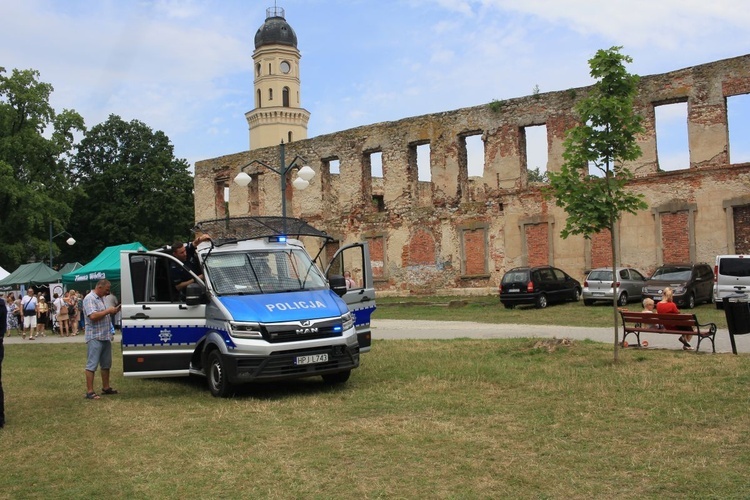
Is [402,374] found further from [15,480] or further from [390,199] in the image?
[390,199]

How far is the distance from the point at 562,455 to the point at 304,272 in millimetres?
5973

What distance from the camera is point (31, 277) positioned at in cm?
3372

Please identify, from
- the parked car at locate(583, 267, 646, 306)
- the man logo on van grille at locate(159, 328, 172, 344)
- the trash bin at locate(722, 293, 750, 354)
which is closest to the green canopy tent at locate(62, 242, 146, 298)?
the man logo on van grille at locate(159, 328, 172, 344)

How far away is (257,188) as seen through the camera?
147 ft

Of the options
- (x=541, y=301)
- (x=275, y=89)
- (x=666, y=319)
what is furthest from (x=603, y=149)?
(x=275, y=89)

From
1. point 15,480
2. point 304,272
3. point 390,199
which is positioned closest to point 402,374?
point 304,272

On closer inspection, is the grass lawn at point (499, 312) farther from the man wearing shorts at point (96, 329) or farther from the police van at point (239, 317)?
the man wearing shorts at point (96, 329)

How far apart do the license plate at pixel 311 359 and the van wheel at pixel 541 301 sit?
18813 millimetres

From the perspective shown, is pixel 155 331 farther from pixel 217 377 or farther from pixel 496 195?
pixel 496 195

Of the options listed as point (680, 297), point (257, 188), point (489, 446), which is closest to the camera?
point (489, 446)

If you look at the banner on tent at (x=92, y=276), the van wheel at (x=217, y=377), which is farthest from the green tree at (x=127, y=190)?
the van wheel at (x=217, y=377)

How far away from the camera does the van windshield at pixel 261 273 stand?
11.5 m

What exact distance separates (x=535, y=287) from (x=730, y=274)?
6668mm

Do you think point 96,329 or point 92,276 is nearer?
point 96,329
